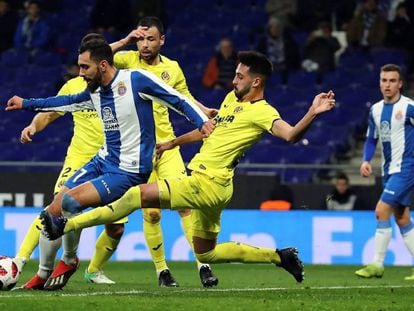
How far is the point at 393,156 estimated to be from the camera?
46.0 ft

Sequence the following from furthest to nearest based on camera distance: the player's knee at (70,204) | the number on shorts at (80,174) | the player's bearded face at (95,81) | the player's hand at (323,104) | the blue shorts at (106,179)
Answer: the number on shorts at (80,174)
the player's bearded face at (95,81)
the blue shorts at (106,179)
the player's knee at (70,204)
the player's hand at (323,104)

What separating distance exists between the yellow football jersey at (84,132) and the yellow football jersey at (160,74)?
47 centimetres

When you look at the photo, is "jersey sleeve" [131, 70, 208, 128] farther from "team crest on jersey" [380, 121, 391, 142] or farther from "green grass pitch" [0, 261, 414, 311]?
"team crest on jersey" [380, 121, 391, 142]

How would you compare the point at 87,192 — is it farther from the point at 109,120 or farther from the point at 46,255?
the point at 46,255

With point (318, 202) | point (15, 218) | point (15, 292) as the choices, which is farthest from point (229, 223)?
point (15, 292)

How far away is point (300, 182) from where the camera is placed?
1780cm

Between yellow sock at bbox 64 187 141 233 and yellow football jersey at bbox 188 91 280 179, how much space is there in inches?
27.8

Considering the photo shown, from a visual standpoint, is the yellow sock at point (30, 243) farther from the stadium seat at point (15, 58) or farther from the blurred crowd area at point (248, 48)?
the stadium seat at point (15, 58)

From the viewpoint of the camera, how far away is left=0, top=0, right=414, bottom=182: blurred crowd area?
20531mm

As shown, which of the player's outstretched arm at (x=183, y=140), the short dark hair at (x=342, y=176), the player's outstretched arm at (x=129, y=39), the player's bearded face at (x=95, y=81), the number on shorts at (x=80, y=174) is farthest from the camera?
the short dark hair at (x=342, y=176)

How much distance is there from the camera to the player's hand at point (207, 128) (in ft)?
32.3

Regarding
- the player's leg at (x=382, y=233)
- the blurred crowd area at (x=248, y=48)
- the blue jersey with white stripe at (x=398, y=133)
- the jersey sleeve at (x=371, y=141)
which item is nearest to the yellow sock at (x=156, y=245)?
the player's leg at (x=382, y=233)

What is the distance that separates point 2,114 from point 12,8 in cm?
355

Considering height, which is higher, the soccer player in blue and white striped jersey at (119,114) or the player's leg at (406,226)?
the soccer player in blue and white striped jersey at (119,114)
